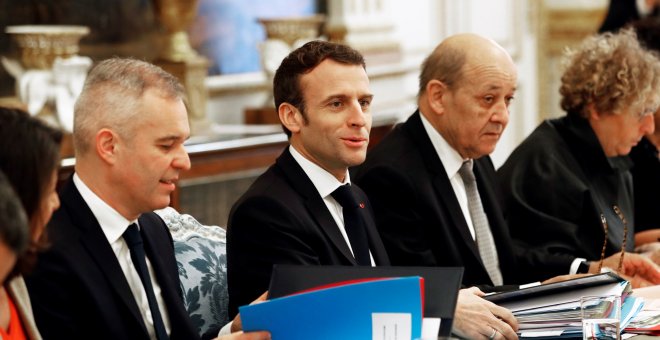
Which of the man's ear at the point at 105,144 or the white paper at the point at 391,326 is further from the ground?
the man's ear at the point at 105,144

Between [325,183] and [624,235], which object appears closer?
[325,183]

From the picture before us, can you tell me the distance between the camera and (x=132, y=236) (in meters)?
2.42

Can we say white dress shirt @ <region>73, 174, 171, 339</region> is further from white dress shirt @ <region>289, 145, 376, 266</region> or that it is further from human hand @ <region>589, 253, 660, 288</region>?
human hand @ <region>589, 253, 660, 288</region>

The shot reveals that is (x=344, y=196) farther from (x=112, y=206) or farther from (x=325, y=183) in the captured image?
(x=112, y=206)

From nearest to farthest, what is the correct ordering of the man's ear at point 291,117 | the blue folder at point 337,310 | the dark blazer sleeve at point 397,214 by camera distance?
1. the blue folder at point 337,310
2. the man's ear at point 291,117
3. the dark blazer sleeve at point 397,214

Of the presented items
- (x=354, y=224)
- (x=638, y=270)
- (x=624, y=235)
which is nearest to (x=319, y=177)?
(x=354, y=224)

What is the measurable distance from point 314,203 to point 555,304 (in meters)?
0.62

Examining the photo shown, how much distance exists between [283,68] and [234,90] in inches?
154

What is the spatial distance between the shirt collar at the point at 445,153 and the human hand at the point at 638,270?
1.71 ft

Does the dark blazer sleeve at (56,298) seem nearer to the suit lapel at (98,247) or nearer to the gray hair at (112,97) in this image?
the suit lapel at (98,247)

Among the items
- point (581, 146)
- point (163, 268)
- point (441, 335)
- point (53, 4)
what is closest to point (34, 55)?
point (53, 4)

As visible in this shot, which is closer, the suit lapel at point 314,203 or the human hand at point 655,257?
the suit lapel at point 314,203

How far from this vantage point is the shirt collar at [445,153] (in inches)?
134

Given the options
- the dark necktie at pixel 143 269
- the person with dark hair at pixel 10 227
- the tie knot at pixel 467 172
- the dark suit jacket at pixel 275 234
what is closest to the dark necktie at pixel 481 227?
the tie knot at pixel 467 172
